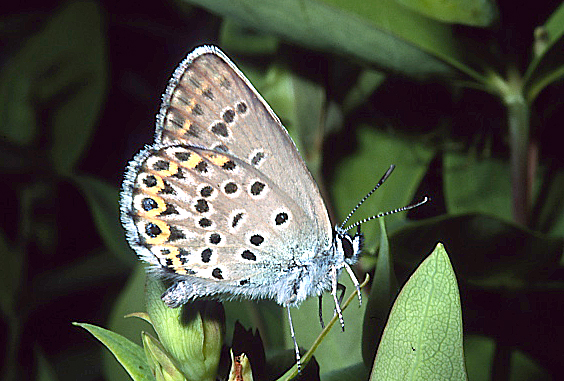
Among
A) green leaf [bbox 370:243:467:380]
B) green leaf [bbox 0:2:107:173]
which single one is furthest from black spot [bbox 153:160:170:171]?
green leaf [bbox 0:2:107:173]

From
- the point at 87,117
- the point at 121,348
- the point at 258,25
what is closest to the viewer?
the point at 121,348

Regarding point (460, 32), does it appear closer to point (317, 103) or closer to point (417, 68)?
point (417, 68)

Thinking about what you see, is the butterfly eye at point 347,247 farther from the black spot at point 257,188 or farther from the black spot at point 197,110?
the black spot at point 197,110

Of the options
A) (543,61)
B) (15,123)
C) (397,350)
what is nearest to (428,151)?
(543,61)

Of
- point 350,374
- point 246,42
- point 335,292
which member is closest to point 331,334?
point 335,292

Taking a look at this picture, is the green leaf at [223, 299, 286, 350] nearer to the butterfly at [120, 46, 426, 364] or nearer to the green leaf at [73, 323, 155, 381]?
the butterfly at [120, 46, 426, 364]
